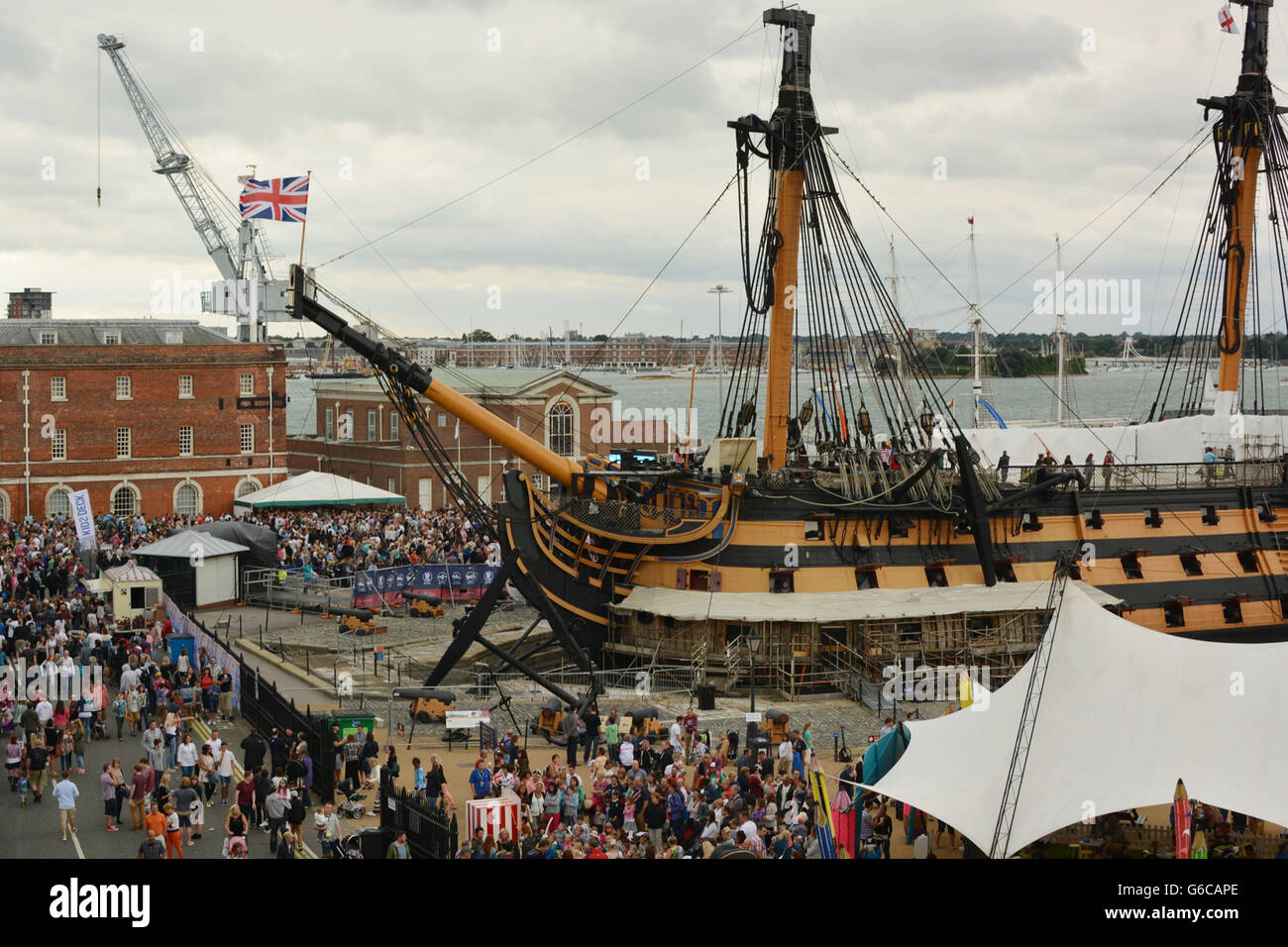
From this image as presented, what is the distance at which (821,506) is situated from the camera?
32531 mm

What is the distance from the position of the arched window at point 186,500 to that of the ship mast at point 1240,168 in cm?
3908

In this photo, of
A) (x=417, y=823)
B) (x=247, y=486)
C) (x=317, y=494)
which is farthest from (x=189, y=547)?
(x=417, y=823)

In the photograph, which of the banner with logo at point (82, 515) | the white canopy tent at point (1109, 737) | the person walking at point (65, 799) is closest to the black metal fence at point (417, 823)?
the person walking at point (65, 799)

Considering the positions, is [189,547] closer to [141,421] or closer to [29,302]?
[141,421]

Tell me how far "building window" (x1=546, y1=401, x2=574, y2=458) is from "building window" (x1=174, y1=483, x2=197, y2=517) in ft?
49.6

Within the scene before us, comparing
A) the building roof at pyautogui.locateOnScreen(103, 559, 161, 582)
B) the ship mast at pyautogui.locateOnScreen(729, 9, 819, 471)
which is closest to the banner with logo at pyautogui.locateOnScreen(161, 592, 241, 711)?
the building roof at pyautogui.locateOnScreen(103, 559, 161, 582)

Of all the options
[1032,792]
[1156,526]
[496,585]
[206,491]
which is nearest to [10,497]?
[206,491]

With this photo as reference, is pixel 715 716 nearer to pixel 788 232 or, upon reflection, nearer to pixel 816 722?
pixel 816 722

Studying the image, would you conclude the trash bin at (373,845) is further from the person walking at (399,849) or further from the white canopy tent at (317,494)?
the white canopy tent at (317,494)

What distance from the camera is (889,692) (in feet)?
98.5

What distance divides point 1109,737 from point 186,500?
4834 cm

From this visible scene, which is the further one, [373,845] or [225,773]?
[225,773]

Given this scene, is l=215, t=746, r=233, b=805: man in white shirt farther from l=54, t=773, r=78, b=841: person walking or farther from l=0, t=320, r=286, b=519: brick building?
l=0, t=320, r=286, b=519: brick building

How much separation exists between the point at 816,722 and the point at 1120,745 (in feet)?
36.8
